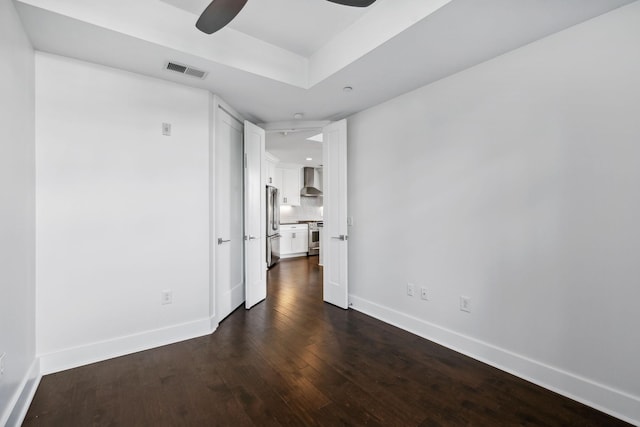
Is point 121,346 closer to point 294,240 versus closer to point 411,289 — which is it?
point 411,289

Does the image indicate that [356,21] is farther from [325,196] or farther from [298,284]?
[298,284]

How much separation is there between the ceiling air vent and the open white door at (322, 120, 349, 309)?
1.64 metres

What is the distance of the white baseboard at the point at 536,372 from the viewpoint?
1.64 meters

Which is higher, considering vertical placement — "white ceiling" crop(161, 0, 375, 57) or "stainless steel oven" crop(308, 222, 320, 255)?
"white ceiling" crop(161, 0, 375, 57)

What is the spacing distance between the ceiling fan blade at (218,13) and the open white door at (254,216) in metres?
1.86

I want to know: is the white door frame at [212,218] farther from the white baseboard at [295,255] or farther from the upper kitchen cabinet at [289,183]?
the upper kitchen cabinet at [289,183]

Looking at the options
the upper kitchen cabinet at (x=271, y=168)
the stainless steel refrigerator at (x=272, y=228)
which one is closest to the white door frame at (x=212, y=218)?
the stainless steel refrigerator at (x=272, y=228)

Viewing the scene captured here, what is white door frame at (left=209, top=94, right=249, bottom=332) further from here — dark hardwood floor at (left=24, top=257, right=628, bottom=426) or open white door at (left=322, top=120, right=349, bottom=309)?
open white door at (left=322, top=120, right=349, bottom=309)

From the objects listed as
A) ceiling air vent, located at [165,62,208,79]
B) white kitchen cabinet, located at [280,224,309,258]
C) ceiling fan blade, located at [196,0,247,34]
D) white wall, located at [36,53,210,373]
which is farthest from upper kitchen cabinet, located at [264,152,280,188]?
ceiling fan blade, located at [196,0,247,34]

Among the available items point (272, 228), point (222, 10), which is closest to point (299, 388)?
point (222, 10)

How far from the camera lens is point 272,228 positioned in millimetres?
6156

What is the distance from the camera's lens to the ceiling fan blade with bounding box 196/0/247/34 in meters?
1.40

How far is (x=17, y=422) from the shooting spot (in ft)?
5.13

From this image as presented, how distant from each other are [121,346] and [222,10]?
8.55 ft
